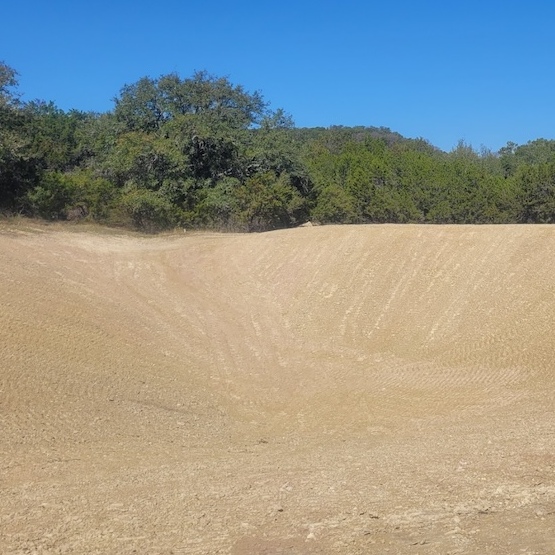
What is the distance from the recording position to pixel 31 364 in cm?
1262

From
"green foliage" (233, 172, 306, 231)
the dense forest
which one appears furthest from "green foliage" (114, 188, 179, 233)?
"green foliage" (233, 172, 306, 231)

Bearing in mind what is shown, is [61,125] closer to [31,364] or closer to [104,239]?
[104,239]

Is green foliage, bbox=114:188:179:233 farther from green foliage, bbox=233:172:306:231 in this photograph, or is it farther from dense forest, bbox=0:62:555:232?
green foliage, bbox=233:172:306:231

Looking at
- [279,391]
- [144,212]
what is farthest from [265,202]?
[279,391]

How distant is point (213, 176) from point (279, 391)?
23116 mm

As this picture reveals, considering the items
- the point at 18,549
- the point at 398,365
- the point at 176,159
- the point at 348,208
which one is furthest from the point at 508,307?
the point at 348,208

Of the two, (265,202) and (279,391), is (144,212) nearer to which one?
(265,202)

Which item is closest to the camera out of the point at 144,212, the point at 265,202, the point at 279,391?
the point at 279,391

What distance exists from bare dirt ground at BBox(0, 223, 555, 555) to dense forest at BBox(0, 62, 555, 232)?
16.1 ft

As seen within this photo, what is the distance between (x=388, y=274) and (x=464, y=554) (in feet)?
48.4

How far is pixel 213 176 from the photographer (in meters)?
36.1

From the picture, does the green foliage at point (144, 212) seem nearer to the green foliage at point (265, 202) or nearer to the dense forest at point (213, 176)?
the dense forest at point (213, 176)

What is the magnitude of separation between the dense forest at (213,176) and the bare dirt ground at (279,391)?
4902 millimetres

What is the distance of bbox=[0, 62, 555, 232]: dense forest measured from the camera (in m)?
30.8
